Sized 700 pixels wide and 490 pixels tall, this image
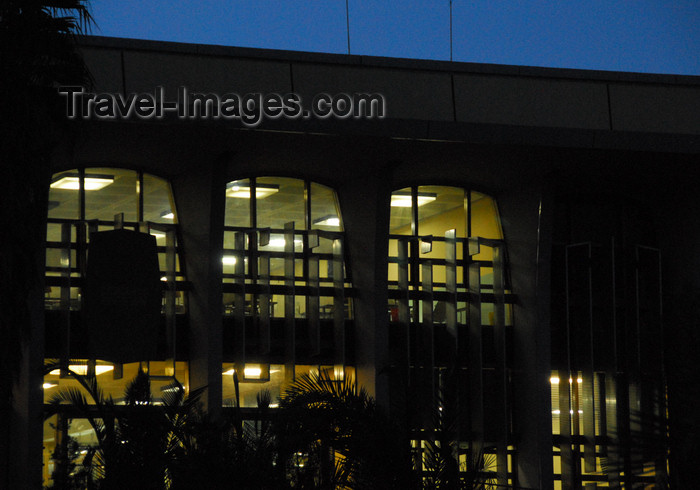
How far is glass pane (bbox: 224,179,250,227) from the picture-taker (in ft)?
66.2

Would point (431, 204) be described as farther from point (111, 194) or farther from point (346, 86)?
A: point (111, 194)

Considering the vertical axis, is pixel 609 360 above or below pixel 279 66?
below

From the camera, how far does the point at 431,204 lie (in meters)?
21.8

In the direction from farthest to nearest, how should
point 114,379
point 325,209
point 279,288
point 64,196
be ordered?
point 325,209
point 279,288
point 64,196
point 114,379

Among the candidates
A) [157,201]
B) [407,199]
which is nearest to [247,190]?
[157,201]

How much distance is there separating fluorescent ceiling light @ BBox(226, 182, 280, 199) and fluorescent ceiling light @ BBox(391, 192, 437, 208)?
2.72 metres

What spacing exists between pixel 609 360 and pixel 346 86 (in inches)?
354

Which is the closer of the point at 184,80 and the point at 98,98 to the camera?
the point at 98,98

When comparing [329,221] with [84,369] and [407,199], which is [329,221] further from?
[84,369]

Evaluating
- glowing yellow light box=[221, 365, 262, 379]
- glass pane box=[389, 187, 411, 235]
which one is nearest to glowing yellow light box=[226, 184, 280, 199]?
glass pane box=[389, 187, 411, 235]

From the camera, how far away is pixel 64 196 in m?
19.3

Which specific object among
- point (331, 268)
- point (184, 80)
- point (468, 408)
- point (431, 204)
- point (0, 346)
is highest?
point (184, 80)

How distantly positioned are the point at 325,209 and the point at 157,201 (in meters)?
3.68

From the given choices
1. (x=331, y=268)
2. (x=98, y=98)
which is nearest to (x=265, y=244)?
(x=331, y=268)
